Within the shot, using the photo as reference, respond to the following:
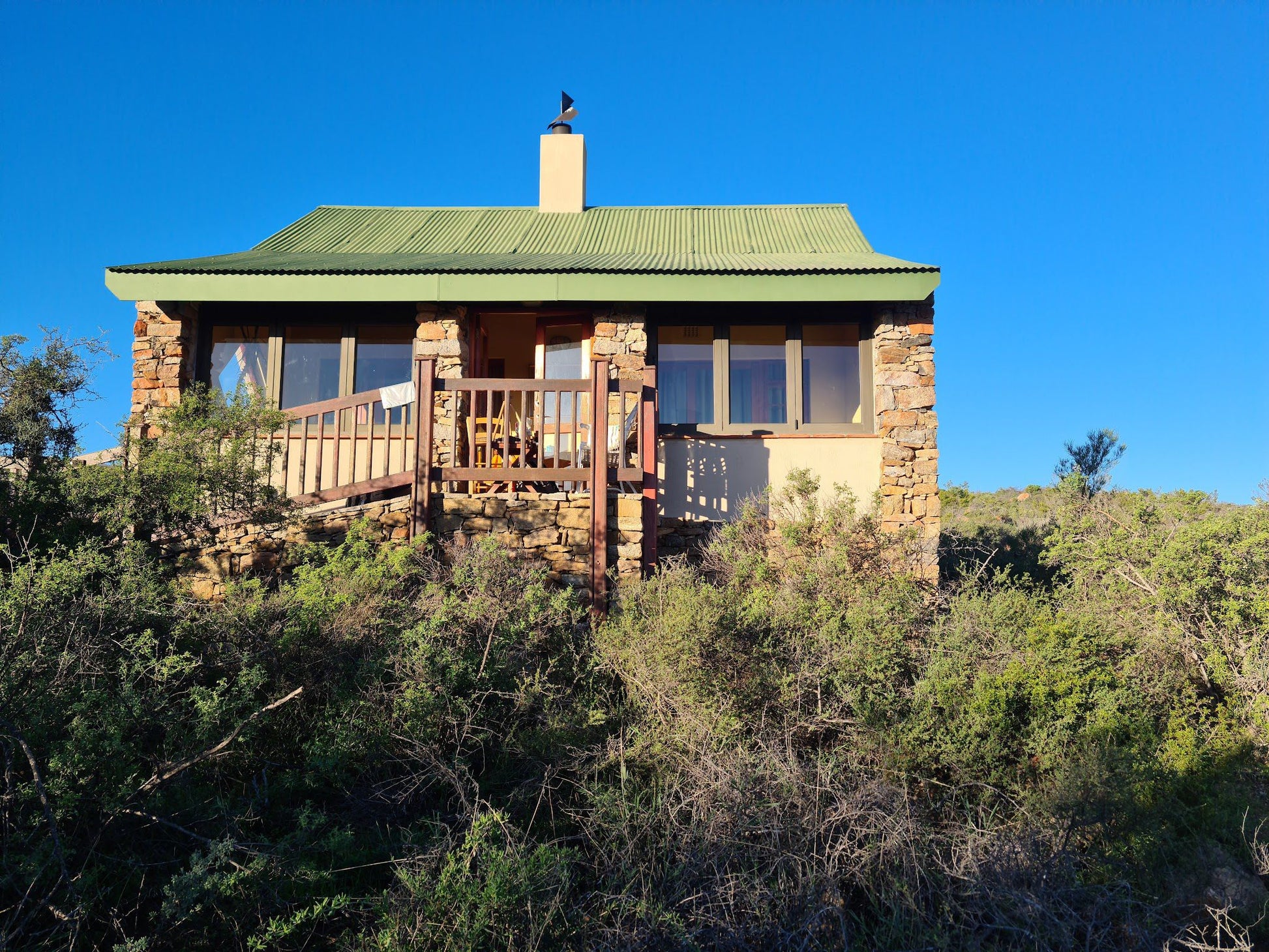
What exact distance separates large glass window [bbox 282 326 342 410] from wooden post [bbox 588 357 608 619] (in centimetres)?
413

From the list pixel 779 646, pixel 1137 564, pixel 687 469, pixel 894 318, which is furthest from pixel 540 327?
pixel 1137 564

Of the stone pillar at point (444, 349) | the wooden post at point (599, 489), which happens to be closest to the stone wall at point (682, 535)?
the wooden post at point (599, 489)

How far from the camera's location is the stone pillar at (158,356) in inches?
392

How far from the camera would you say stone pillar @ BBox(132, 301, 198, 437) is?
392 inches

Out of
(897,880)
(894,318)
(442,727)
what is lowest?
(897,880)

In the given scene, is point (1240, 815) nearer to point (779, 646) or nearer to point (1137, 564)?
point (1137, 564)

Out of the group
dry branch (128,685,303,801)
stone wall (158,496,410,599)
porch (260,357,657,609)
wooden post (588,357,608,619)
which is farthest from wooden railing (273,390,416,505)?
dry branch (128,685,303,801)

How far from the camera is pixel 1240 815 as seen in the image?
5.12 m

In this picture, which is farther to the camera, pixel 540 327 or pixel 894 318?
pixel 540 327

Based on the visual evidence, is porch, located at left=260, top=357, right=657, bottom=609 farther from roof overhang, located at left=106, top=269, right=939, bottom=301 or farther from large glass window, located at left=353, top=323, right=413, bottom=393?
large glass window, located at left=353, top=323, right=413, bottom=393

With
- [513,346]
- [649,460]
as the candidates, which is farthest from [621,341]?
[513,346]

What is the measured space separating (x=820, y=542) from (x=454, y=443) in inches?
140

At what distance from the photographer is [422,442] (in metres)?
8.05

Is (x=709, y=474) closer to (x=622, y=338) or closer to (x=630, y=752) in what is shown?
(x=622, y=338)
